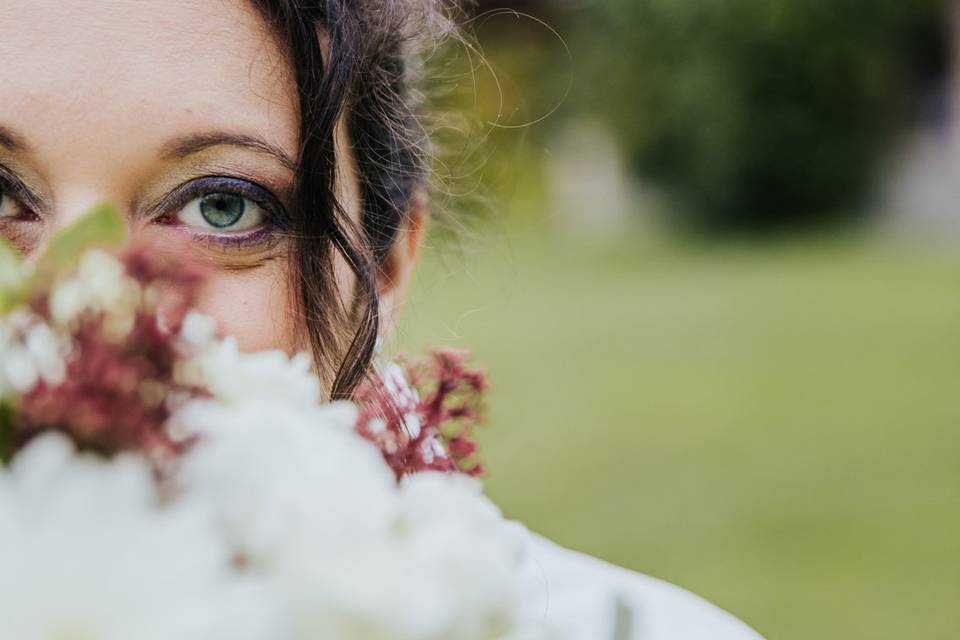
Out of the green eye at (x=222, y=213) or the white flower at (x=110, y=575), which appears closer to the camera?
the white flower at (x=110, y=575)

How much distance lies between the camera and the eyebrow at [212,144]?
1.67 meters

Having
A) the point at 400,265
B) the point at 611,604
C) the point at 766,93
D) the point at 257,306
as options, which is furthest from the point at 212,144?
the point at 766,93

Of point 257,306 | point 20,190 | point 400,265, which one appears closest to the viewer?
point 20,190

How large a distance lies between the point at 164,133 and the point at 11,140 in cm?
19

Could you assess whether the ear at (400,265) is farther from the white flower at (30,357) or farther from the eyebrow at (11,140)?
the white flower at (30,357)

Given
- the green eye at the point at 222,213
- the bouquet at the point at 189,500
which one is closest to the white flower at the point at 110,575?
the bouquet at the point at 189,500

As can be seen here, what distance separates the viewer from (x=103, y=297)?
737 mm

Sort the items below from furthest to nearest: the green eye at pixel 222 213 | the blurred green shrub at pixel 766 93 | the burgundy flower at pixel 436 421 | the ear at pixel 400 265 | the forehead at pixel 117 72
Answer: the blurred green shrub at pixel 766 93, the ear at pixel 400 265, the green eye at pixel 222 213, the forehead at pixel 117 72, the burgundy flower at pixel 436 421

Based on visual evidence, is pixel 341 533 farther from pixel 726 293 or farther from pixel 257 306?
pixel 726 293

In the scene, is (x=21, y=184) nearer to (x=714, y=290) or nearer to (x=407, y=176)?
(x=407, y=176)

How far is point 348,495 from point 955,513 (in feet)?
24.6

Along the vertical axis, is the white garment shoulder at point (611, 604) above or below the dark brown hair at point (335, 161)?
below

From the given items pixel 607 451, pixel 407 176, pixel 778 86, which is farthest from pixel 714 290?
pixel 407 176

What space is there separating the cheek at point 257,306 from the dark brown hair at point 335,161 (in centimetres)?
3
